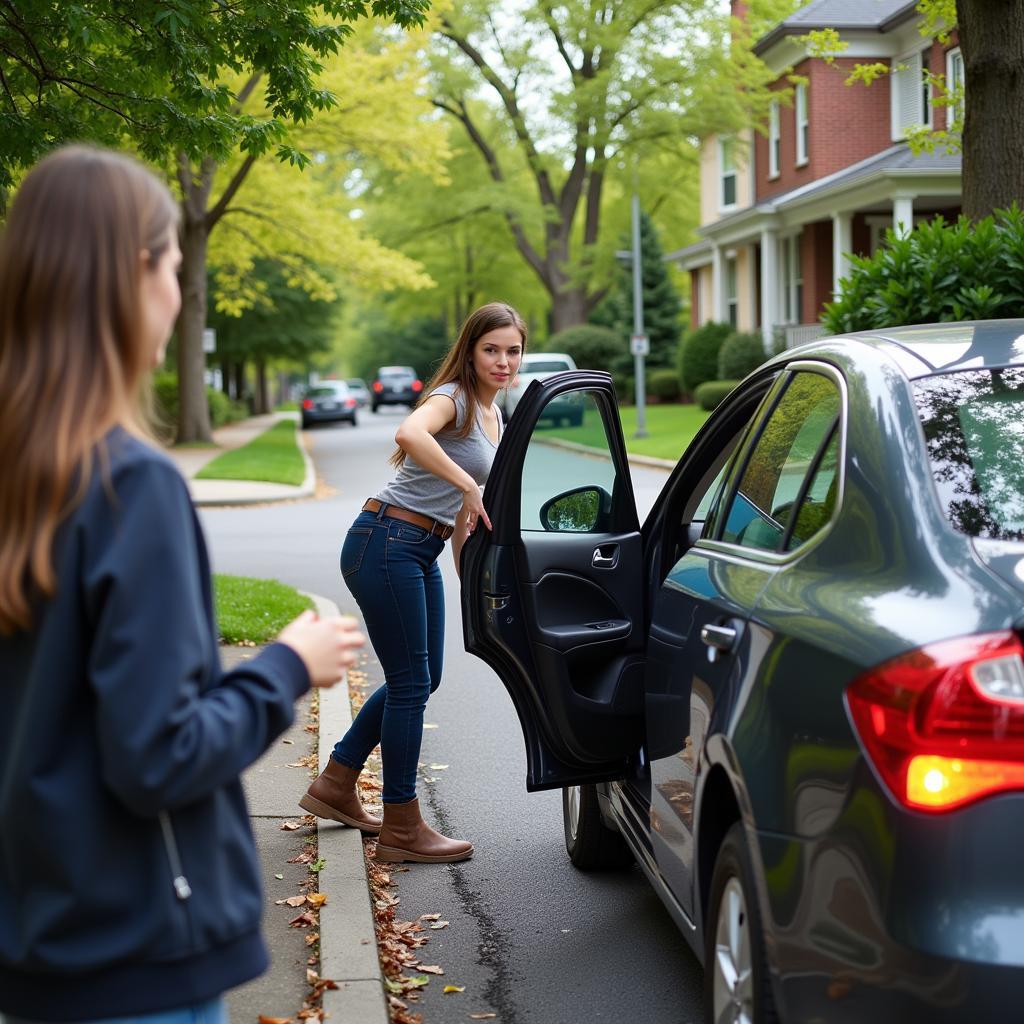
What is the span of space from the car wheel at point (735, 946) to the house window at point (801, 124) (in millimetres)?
34236

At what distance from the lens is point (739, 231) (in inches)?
1512

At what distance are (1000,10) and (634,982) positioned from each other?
8069 mm

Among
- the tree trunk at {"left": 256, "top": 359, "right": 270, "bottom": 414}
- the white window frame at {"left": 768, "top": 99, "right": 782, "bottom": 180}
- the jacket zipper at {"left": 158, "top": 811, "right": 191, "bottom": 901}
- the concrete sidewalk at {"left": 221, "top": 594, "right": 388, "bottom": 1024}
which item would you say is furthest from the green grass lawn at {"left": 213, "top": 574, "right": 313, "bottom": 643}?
the tree trunk at {"left": 256, "top": 359, "right": 270, "bottom": 414}

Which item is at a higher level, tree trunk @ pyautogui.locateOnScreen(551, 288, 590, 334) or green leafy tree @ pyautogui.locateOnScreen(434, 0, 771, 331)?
green leafy tree @ pyautogui.locateOnScreen(434, 0, 771, 331)

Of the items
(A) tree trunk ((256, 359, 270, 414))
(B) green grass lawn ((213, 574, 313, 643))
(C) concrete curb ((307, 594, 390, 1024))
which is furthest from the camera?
(A) tree trunk ((256, 359, 270, 414))

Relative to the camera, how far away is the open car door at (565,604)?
4551 millimetres

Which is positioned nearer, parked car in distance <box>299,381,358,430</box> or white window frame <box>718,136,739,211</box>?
white window frame <box>718,136,739,211</box>

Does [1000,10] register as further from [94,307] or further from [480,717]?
[94,307]

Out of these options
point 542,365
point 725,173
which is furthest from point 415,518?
point 725,173

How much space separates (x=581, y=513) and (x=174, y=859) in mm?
3030

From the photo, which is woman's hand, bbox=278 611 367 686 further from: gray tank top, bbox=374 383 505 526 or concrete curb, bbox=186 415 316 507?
concrete curb, bbox=186 415 316 507

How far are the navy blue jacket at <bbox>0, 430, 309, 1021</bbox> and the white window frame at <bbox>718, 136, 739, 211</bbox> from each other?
132 feet

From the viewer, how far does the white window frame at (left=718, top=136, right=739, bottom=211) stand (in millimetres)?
41281

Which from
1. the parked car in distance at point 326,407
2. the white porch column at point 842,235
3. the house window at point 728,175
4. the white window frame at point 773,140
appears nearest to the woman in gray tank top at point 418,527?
the white porch column at point 842,235
